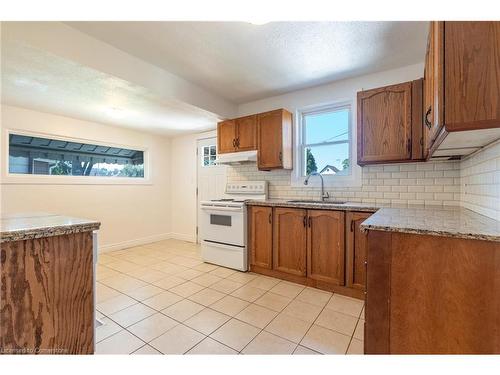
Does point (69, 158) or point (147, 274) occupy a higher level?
point (69, 158)

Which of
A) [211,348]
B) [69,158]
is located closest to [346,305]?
[211,348]

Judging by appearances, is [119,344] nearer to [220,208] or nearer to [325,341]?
[325,341]

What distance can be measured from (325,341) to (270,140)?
7.65 feet

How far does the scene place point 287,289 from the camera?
2602 millimetres

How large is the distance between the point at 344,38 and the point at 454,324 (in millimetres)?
2210

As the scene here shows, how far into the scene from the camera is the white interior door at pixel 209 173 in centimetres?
444

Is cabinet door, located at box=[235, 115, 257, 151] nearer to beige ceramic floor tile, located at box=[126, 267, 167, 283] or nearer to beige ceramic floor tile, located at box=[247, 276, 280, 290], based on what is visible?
beige ceramic floor tile, located at box=[247, 276, 280, 290]

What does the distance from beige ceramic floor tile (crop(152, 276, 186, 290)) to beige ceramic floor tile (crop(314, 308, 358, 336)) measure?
1628 millimetres

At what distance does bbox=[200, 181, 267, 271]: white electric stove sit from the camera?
3.10 metres

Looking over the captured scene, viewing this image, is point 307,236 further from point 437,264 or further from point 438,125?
point 438,125

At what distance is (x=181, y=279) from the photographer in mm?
2893

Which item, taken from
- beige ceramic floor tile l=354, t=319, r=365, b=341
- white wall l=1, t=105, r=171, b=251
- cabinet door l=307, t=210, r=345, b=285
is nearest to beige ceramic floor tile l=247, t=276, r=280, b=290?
cabinet door l=307, t=210, r=345, b=285
